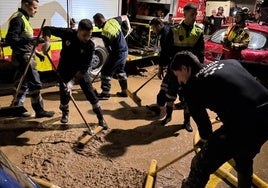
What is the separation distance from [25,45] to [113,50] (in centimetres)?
196

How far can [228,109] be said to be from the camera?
2828 mm

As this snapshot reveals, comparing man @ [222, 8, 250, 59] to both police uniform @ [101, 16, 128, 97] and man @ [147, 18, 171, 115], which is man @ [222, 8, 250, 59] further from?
police uniform @ [101, 16, 128, 97]

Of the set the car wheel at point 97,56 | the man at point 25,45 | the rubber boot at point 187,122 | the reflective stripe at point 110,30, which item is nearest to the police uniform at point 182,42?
the rubber boot at point 187,122

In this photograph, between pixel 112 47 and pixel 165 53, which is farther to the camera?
pixel 112 47

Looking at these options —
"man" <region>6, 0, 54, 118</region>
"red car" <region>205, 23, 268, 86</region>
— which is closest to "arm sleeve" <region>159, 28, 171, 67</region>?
"man" <region>6, 0, 54, 118</region>

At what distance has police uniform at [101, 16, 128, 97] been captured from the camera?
6402 millimetres

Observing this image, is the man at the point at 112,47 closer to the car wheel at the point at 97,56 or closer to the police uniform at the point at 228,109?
the car wheel at the point at 97,56

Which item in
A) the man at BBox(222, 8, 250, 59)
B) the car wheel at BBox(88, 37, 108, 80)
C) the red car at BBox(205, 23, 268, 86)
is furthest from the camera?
the car wheel at BBox(88, 37, 108, 80)

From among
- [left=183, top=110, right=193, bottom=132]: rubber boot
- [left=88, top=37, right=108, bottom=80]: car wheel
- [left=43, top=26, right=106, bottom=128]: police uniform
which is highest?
[left=43, top=26, right=106, bottom=128]: police uniform

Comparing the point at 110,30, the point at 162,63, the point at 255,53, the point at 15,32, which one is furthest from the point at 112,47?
the point at 255,53

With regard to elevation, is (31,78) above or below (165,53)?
below

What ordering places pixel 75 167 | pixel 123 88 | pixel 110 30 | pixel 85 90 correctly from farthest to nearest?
pixel 123 88, pixel 110 30, pixel 85 90, pixel 75 167

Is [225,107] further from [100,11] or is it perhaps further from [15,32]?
[100,11]

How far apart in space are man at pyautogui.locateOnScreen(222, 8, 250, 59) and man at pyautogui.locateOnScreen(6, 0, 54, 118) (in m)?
3.64
